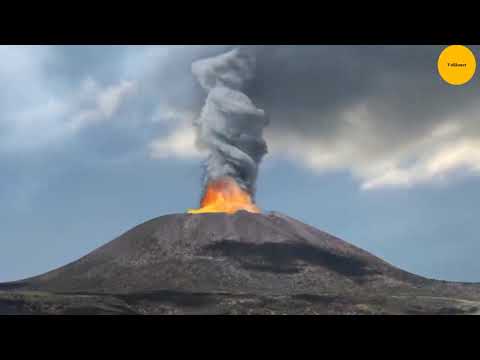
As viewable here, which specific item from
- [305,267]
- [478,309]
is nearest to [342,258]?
[305,267]

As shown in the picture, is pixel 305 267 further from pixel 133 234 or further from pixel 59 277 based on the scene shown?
pixel 59 277

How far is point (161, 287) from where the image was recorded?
153m

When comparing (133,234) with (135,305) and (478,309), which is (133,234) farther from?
(478,309)

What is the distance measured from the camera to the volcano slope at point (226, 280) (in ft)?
438

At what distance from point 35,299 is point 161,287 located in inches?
1272

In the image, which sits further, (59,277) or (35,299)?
(59,277)

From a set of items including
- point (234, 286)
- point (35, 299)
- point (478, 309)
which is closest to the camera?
point (35, 299)

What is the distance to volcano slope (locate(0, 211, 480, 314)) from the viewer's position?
134 metres

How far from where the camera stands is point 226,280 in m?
159

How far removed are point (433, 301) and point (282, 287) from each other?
37.0 meters
